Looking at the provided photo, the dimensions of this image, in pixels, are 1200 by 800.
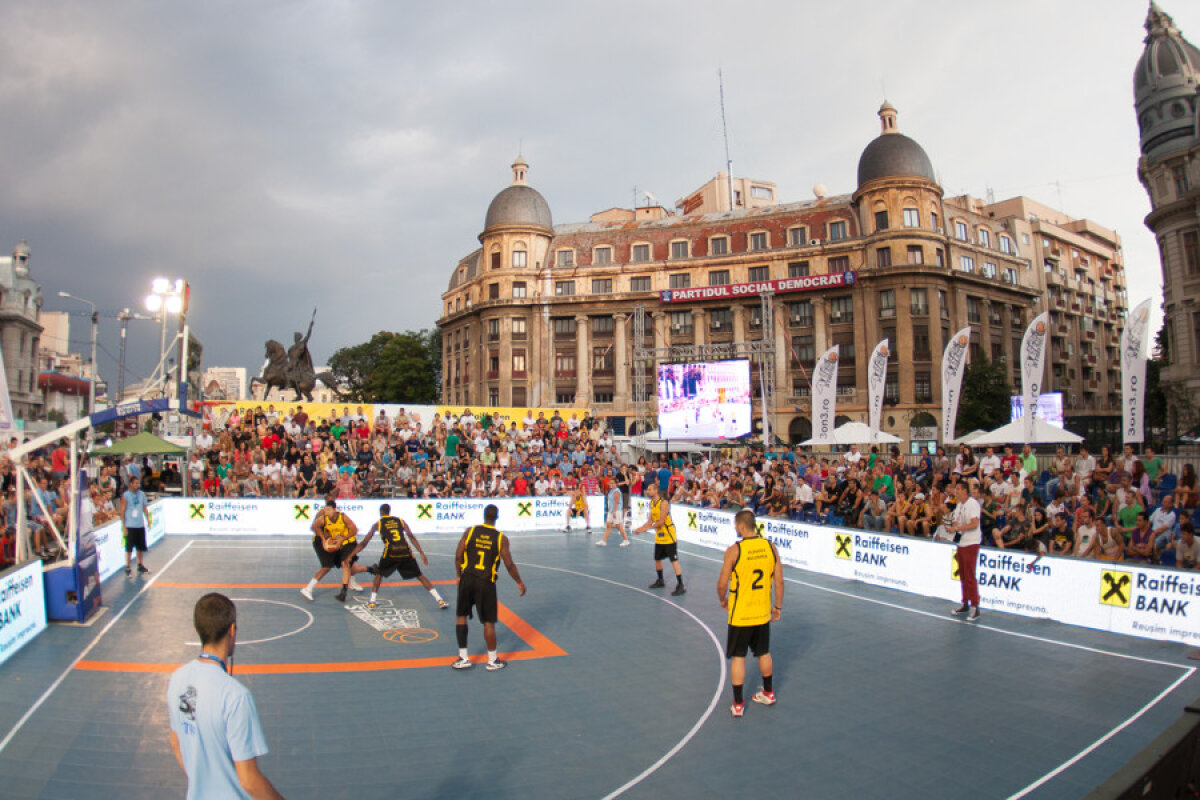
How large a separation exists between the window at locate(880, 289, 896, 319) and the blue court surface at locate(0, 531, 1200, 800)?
146ft

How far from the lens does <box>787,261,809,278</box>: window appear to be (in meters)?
56.7

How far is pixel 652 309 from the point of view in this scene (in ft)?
193

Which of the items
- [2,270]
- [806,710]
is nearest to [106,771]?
[806,710]

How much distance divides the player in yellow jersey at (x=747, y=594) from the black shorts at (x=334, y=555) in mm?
8391

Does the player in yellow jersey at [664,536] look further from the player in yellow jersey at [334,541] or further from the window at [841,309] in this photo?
the window at [841,309]

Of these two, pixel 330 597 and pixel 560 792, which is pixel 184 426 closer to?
pixel 330 597

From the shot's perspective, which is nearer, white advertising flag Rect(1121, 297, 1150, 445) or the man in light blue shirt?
the man in light blue shirt

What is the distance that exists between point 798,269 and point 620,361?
16.8 m

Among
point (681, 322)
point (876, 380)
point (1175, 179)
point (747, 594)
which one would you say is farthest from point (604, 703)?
point (681, 322)

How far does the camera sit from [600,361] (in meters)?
59.6

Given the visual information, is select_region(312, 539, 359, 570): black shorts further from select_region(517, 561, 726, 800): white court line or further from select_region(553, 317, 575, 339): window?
select_region(553, 317, 575, 339): window

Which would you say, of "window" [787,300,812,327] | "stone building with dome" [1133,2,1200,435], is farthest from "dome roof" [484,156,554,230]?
"stone building with dome" [1133,2,1200,435]

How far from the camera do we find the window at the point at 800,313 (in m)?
56.2

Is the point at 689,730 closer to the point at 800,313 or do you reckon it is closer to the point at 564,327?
the point at 800,313
